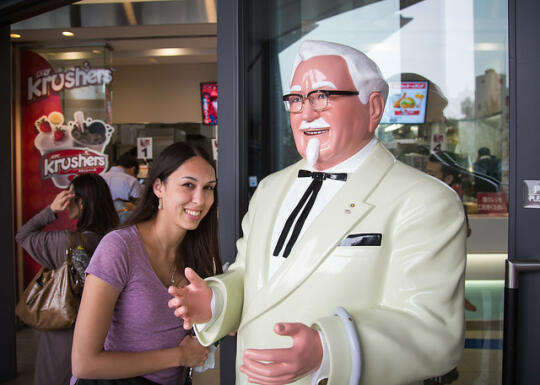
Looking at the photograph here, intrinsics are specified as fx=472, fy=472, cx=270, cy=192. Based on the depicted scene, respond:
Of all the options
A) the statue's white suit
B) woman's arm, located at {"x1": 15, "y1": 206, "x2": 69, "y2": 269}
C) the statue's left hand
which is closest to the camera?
the statue's left hand

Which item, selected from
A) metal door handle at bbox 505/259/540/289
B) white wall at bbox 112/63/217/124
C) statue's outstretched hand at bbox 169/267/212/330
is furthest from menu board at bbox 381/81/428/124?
white wall at bbox 112/63/217/124

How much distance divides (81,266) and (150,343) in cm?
96

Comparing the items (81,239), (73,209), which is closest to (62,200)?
(73,209)

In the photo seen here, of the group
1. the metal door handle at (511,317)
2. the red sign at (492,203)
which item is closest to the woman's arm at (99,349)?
the metal door handle at (511,317)

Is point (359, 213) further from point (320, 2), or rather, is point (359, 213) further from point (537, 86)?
point (320, 2)

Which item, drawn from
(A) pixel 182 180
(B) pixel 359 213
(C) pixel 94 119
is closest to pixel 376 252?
(B) pixel 359 213

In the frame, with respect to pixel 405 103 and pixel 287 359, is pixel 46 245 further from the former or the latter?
pixel 405 103

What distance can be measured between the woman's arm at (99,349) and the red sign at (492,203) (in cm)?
199

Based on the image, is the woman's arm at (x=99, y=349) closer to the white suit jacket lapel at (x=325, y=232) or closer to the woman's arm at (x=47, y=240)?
the white suit jacket lapel at (x=325, y=232)

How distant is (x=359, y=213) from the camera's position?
49.0 inches

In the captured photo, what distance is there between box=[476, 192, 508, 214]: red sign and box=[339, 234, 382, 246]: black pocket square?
5.73 feet

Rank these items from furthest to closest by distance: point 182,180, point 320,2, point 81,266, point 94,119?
point 94,119 < point 320,2 < point 81,266 < point 182,180

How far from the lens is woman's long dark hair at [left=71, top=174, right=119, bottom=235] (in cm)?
265

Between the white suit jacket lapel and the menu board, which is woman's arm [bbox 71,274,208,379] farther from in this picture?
the menu board
